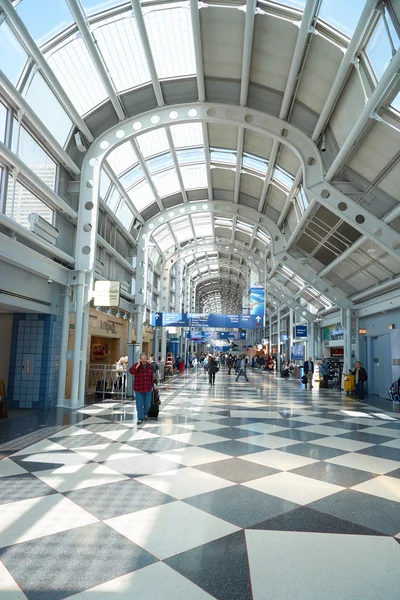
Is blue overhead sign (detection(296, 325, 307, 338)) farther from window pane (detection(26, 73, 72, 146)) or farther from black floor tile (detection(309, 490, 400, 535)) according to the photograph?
black floor tile (detection(309, 490, 400, 535))

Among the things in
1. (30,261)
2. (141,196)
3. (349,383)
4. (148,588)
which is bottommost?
(148,588)

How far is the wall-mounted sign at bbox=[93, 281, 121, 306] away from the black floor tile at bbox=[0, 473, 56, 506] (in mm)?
8614

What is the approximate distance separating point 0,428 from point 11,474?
3.76m

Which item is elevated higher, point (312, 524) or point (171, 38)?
→ point (171, 38)

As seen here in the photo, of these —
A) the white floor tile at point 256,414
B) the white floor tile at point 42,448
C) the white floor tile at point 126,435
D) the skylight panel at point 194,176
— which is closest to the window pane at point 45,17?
the white floor tile at point 42,448

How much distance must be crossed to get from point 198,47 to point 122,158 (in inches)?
269

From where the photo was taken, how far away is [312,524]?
404cm

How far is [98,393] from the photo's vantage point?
16.2 m

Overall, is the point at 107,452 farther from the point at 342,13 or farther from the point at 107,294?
the point at 342,13

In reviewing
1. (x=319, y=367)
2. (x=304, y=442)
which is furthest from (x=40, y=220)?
(x=319, y=367)

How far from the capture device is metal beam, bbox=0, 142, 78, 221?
9.49m

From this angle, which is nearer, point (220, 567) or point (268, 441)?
point (220, 567)

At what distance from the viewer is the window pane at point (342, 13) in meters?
8.35

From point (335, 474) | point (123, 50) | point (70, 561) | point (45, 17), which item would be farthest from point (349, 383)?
point (70, 561)
